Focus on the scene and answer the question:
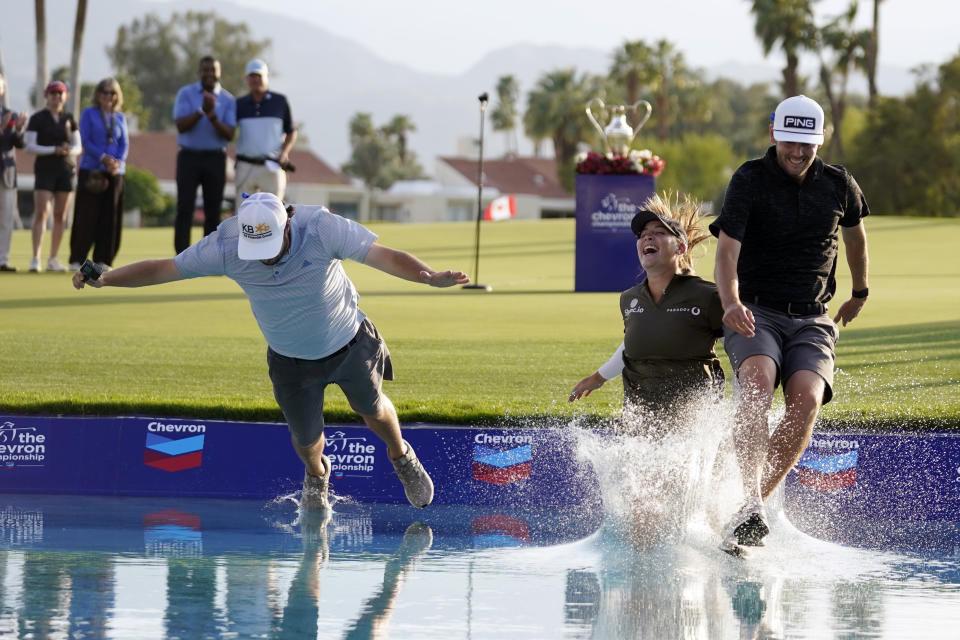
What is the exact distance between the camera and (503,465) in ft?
24.5

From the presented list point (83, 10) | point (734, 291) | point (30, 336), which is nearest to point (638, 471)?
point (734, 291)

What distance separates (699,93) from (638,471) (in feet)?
284

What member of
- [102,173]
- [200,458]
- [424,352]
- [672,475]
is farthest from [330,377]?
[102,173]

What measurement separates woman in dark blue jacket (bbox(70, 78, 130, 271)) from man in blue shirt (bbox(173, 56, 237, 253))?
621mm

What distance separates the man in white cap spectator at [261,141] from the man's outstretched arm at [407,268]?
26.8 ft

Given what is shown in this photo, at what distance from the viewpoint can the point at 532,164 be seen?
312 ft

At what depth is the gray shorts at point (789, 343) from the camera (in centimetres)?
591

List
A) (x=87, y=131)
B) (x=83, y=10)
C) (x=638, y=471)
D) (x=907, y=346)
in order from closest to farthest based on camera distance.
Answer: (x=638, y=471) → (x=907, y=346) → (x=87, y=131) → (x=83, y=10)

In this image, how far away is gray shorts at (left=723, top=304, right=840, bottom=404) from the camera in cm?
591

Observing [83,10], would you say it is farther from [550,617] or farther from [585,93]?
[585,93]

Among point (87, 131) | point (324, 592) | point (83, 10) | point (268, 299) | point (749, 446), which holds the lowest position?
point (324, 592)

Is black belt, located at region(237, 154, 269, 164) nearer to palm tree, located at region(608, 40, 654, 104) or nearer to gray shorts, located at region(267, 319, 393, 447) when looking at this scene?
gray shorts, located at region(267, 319, 393, 447)

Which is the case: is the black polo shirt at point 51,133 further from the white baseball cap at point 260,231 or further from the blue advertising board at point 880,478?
the blue advertising board at point 880,478

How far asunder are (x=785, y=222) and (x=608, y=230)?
9.94 metres
